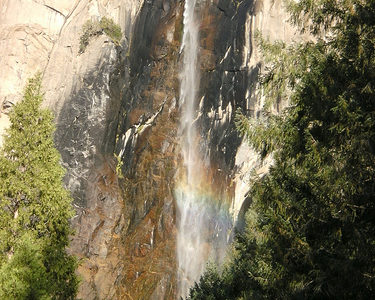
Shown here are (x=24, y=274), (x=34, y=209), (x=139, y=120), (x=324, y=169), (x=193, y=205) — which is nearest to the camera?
(x=324, y=169)

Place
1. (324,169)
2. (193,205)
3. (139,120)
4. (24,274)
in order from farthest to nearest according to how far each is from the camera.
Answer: (139,120) < (193,205) < (24,274) < (324,169)

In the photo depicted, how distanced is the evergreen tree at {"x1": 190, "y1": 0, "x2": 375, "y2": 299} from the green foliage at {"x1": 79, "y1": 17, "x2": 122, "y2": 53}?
16234mm

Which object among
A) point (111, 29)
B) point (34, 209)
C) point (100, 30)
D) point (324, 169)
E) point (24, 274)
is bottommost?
Answer: point (24, 274)

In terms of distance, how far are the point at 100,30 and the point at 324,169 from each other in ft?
61.0

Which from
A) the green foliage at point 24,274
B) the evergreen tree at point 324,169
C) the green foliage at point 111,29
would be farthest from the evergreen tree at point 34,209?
the green foliage at point 111,29

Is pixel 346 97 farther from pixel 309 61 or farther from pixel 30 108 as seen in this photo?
pixel 30 108

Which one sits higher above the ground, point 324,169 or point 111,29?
point 111,29

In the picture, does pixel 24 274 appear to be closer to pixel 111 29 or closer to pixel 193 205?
pixel 193 205

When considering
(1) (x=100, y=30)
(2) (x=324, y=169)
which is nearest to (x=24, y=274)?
(2) (x=324, y=169)

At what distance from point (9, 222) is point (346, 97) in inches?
266

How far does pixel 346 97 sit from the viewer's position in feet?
19.0

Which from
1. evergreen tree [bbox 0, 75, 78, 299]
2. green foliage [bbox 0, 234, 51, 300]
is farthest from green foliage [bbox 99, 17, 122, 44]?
green foliage [bbox 0, 234, 51, 300]

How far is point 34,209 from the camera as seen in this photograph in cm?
866

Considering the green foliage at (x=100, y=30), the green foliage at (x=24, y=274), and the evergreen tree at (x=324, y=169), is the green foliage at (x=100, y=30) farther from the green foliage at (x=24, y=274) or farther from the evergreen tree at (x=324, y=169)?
the evergreen tree at (x=324, y=169)
